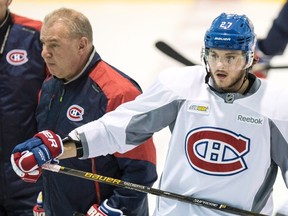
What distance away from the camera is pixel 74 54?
2.51m

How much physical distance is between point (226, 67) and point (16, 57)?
0.96 metres

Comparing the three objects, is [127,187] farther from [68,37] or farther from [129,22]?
[129,22]

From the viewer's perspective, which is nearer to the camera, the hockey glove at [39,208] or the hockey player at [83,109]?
the hockey player at [83,109]

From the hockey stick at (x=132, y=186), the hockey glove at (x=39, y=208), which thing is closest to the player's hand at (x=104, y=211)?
the hockey stick at (x=132, y=186)

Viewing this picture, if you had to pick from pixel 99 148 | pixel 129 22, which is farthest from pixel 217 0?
pixel 99 148

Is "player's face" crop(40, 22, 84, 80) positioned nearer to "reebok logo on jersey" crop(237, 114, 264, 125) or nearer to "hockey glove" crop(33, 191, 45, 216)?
"hockey glove" crop(33, 191, 45, 216)

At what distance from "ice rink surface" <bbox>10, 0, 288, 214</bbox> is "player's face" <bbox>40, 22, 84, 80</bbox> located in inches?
91.9

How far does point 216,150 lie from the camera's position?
212 cm

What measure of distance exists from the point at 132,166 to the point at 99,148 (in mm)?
183

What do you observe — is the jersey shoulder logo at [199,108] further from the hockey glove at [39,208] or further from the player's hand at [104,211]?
the hockey glove at [39,208]

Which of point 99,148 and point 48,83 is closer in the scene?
point 99,148

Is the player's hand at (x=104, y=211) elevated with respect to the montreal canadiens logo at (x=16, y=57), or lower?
lower

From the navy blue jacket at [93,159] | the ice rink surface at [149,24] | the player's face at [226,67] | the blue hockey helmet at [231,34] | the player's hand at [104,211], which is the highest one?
the blue hockey helmet at [231,34]

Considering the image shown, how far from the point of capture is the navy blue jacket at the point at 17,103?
9.05ft
